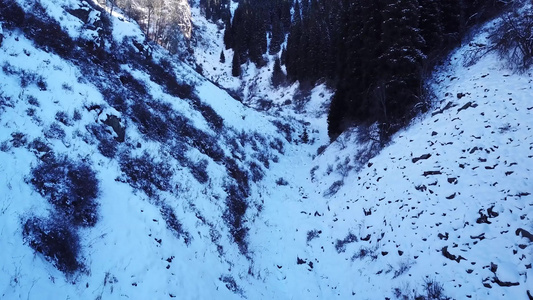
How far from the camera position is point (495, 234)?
27.9 ft

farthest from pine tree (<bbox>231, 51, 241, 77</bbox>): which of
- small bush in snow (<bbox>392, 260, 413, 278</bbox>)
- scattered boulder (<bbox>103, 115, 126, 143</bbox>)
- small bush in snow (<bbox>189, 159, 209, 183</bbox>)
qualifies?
small bush in snow (<bbox>392, 260, 413, 278</bbox>)

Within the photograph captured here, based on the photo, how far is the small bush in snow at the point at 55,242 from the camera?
681 cm

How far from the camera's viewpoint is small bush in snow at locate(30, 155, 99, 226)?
322 inches

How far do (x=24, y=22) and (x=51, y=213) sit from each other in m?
14.1

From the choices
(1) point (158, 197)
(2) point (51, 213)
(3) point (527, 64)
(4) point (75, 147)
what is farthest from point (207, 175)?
(3) point (527, 64)

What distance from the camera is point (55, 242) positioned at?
7168 millimetres

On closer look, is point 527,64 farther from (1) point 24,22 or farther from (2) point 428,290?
(1) point 24,22

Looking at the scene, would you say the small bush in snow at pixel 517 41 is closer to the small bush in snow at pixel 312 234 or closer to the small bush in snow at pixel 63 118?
the small bush in snow at pixel 312 234

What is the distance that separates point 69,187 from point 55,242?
6.85 ft

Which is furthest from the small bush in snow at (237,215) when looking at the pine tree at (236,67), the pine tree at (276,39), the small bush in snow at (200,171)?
the pine tree at (276,39)

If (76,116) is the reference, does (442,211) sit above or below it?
above

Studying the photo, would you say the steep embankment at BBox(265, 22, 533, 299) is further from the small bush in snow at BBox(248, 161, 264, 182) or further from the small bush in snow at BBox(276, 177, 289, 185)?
the small bush in snow at BBox(276, 177, 289, 185)

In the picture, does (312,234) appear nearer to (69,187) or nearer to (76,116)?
(69,187)

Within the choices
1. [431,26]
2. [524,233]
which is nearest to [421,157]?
[524,233]
